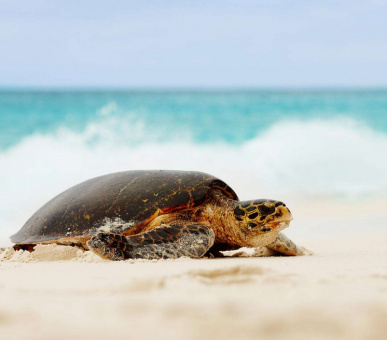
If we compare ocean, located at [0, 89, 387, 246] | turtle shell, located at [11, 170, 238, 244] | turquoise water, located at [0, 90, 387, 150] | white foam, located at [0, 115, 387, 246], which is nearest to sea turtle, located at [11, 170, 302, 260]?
turtle shell, located at [11, 170, 238, 244]

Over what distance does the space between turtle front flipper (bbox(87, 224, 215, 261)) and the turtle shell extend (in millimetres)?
359

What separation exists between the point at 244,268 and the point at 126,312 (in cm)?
93

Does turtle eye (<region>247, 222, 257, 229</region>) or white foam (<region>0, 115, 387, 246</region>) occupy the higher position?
white foam (<region>0, 115, 387, 246</region>)

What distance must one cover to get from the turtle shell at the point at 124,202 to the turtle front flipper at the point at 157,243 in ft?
1.18

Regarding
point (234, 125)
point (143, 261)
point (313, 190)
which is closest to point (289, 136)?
point (234, 125)

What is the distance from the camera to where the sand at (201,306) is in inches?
67.6

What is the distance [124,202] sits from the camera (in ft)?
16.6

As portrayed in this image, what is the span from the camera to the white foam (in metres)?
16.3

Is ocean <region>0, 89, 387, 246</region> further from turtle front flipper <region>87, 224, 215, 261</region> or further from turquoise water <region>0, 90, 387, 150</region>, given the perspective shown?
turtle front flipper <region>87, 224, 215, 261</region>

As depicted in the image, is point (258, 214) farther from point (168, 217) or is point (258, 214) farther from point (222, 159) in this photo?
point (222, 159)

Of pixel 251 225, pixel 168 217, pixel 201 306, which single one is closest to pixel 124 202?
pixel 168 217

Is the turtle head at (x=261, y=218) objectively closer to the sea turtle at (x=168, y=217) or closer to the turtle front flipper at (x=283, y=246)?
the sea turtle at (x=168, y=217)

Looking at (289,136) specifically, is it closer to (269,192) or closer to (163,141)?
(163,141)

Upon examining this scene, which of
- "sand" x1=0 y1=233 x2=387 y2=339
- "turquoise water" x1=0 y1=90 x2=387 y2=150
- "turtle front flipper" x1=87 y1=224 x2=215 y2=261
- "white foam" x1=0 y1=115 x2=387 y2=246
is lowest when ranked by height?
"turtle front flipper" x1=87 y1=224 x2=215 y2=261
